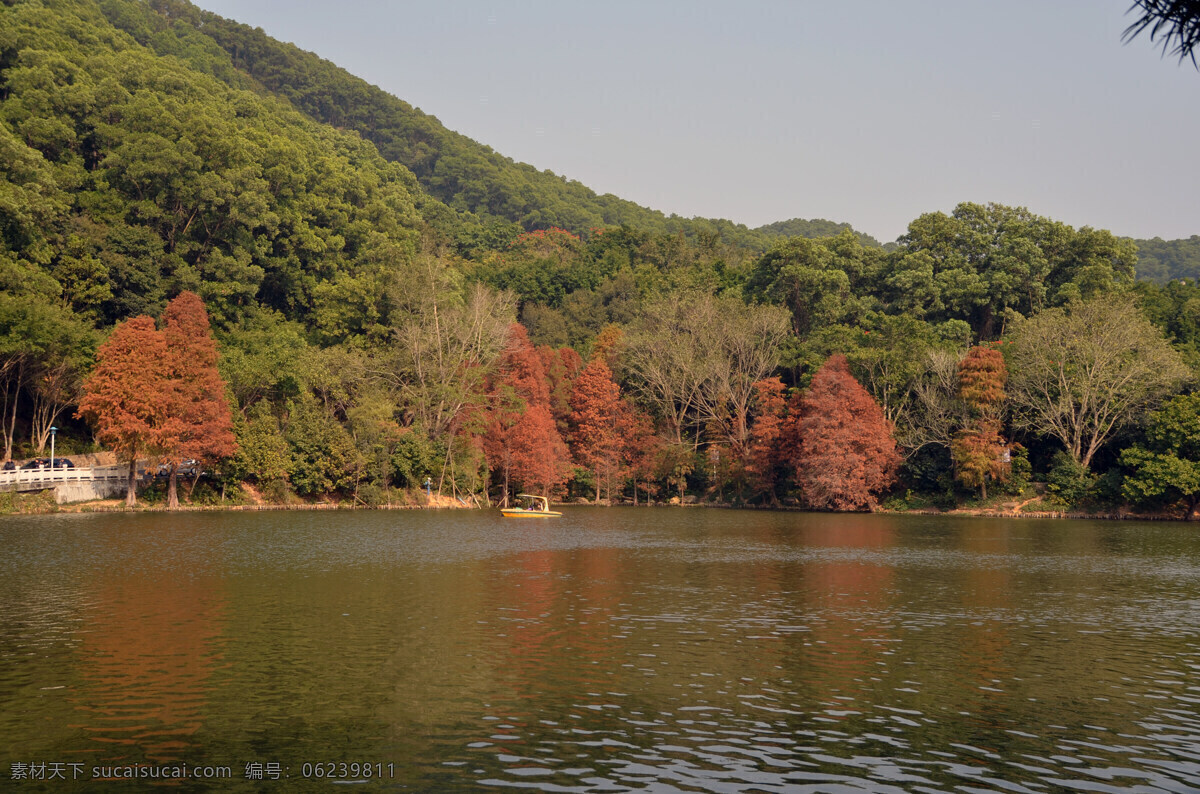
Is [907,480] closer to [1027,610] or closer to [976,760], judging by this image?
[1027,610]

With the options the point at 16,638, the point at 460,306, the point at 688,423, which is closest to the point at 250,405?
the point at 460,306

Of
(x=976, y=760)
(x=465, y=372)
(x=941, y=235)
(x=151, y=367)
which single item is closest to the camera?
(x=976, y=760)

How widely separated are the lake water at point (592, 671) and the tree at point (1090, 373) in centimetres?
3292

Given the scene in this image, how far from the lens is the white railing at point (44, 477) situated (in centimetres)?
5532

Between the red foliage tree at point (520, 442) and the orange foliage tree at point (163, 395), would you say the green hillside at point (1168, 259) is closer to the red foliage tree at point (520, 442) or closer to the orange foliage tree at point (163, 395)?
the red foliage tree at point (520, 442)

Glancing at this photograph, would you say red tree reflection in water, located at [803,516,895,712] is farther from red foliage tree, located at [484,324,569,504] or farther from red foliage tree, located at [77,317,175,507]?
red foliage tree, located at [77,317,175,507]

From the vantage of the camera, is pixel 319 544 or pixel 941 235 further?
pixel 941 235

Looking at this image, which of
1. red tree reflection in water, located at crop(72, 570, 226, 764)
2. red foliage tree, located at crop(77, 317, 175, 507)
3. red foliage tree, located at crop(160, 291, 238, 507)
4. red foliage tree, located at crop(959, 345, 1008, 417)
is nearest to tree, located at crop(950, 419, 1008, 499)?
red foliage tree, located at crop(959, 345, 1008, 417)

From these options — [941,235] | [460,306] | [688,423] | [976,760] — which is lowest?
[976,760]

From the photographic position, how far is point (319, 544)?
4403 cm

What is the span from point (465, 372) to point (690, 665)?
58279mm

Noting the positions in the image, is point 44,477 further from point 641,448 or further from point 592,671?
point 592,671

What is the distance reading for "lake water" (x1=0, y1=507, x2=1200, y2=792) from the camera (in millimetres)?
14383

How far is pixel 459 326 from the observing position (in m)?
78.2
